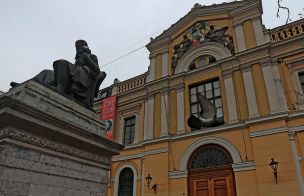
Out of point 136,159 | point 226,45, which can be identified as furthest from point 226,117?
point 136,159

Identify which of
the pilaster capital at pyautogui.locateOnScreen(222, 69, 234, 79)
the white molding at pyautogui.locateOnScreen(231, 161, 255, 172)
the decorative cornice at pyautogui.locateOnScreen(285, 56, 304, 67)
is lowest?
the white molding at pyautogui.locateOnScreen(231, 161, 255, 172)

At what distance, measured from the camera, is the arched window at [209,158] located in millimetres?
10305

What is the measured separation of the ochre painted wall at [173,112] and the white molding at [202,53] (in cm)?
151

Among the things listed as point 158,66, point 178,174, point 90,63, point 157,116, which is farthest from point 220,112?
point 90,63

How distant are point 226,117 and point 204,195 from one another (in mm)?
3624

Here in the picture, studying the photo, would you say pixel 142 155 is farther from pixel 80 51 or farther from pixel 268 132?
pixel 80 51

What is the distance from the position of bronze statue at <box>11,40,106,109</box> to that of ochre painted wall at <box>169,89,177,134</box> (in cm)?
687

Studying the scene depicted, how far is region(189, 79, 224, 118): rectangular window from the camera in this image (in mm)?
11616

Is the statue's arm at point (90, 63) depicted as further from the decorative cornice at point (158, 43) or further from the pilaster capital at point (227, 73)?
the decorative cornice at point (158, 43)

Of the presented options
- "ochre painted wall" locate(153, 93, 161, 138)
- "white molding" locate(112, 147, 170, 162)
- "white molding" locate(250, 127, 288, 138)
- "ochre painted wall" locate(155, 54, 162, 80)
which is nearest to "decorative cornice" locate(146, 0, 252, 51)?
"ochre painted wall" locate(155, 54, 162, 80)

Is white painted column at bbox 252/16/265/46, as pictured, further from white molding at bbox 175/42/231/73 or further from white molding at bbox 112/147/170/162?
white molding at bbox 112/147/170/162

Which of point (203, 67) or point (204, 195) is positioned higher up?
point (203, 67)

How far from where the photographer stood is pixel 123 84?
16.2 m

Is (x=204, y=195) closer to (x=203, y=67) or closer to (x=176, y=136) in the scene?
(x=176, y=136)
